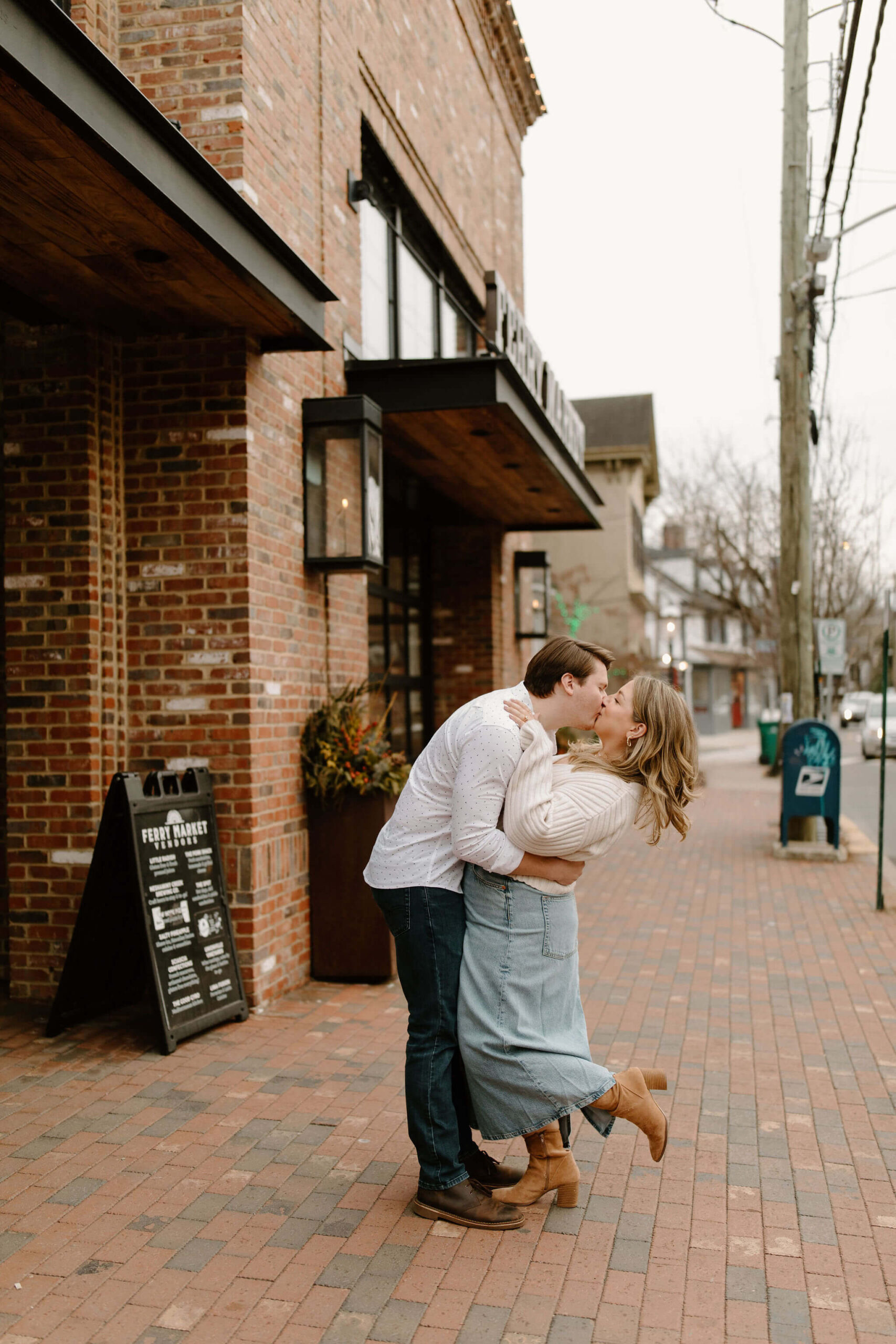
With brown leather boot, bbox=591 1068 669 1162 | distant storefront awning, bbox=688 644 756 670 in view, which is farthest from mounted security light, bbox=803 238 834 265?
distant storefront awning, bbox=688 644 756 670

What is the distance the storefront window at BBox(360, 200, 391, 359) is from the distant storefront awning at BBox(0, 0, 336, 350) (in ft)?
9.64

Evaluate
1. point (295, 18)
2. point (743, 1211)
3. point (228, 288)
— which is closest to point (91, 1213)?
point (743, 1211)

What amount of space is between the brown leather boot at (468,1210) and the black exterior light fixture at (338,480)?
3749 mm

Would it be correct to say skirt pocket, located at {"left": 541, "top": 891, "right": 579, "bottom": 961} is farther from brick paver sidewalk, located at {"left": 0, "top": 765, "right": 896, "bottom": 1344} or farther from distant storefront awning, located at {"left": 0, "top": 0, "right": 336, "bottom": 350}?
distant storefront awning, located at {"left": 0, "top": 0, "right": 336, "bottom": 350}

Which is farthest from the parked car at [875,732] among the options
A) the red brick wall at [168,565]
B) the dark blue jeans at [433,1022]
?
the dark blue jeans at [433,1022]

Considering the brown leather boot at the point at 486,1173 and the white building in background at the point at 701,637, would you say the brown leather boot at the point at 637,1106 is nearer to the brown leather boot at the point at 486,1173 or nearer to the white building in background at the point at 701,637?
the brown leather boot at the point at 486,1173

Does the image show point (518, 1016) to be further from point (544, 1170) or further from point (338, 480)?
point (338, 480)

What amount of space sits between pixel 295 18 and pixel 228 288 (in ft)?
8.12

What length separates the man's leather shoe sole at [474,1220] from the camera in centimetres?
329

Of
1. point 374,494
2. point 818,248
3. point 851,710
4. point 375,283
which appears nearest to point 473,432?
point 374,494

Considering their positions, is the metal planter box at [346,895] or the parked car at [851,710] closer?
the metal planter box at [346,895]

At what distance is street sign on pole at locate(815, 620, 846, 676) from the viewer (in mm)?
16297

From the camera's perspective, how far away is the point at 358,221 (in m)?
7.52

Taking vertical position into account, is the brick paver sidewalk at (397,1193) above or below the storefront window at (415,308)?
below
